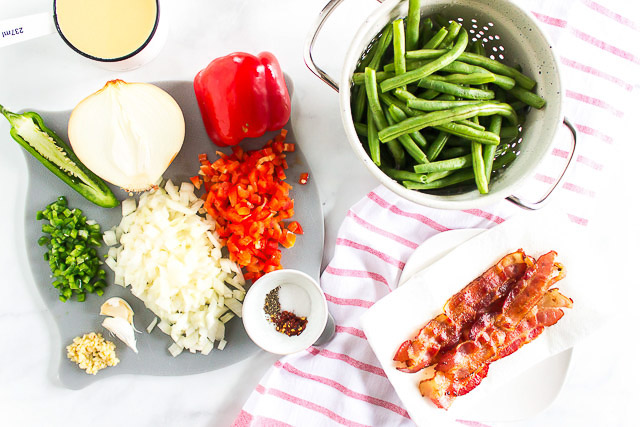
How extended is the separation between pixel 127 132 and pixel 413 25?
1064mm

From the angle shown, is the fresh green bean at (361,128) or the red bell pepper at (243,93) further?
the red bell pepper at (243,93)

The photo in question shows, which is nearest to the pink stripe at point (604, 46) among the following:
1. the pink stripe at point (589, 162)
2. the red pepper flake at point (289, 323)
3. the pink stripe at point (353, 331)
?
the pink stripe at point (589, 162)

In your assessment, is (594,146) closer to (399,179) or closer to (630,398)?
(399,179)

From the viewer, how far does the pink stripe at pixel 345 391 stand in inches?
77.5

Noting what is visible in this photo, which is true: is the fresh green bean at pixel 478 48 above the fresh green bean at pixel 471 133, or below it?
above

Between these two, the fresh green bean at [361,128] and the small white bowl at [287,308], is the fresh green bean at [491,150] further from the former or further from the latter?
the small white bowl at [287,308]

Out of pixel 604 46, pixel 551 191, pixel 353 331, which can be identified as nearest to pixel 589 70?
pixel 604 46

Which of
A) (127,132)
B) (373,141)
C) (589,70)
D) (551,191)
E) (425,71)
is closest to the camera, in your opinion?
(425,71)

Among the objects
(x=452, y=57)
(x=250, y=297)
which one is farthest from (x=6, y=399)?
(x=452, y=57)

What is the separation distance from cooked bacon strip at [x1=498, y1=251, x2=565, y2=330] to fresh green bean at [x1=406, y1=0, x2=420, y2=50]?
0.92 metres

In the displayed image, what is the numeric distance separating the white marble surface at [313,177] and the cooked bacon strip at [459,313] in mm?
458

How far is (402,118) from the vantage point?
1471 mm

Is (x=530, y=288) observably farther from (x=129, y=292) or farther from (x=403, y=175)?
(x=129, y=292)

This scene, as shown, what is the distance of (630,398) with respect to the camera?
208 cm
